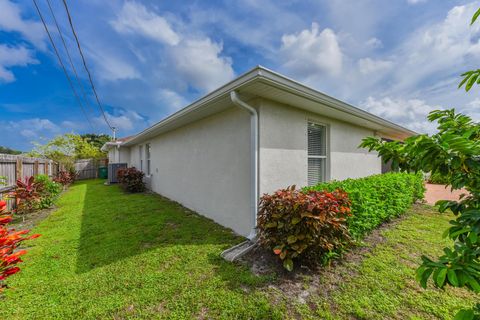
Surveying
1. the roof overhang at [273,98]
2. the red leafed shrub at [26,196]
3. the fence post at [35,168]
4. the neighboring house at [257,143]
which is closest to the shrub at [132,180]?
the fence post at [35,168]

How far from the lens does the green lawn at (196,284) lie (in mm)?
2332

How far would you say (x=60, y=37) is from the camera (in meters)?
6.39

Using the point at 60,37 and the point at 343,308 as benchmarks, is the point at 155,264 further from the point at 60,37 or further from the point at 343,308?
the point at 60,37

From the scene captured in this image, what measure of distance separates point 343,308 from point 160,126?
6.73m

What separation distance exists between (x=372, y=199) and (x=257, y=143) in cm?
263

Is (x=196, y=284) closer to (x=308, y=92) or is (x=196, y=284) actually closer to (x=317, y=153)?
(x=308, y=92)

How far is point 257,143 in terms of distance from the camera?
3965 millimetres

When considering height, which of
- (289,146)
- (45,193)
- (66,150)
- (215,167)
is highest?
(66,150)

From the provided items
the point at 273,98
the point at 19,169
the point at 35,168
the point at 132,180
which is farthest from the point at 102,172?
the point at 273,98

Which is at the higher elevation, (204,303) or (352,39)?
(352,39)

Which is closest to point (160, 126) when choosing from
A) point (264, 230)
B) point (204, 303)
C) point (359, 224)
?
point (264, 230)

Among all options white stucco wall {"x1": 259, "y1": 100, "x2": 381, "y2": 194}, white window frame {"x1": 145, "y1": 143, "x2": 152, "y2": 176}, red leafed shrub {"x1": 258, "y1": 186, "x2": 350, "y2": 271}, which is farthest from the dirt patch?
white window frame {"x1": 145, "y1": 143, "x2": 152, "y2": 176}

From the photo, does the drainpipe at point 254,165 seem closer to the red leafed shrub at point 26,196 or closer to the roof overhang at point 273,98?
the roof overhang at point 273,98

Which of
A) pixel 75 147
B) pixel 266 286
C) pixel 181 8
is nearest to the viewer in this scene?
pixel 266 286
